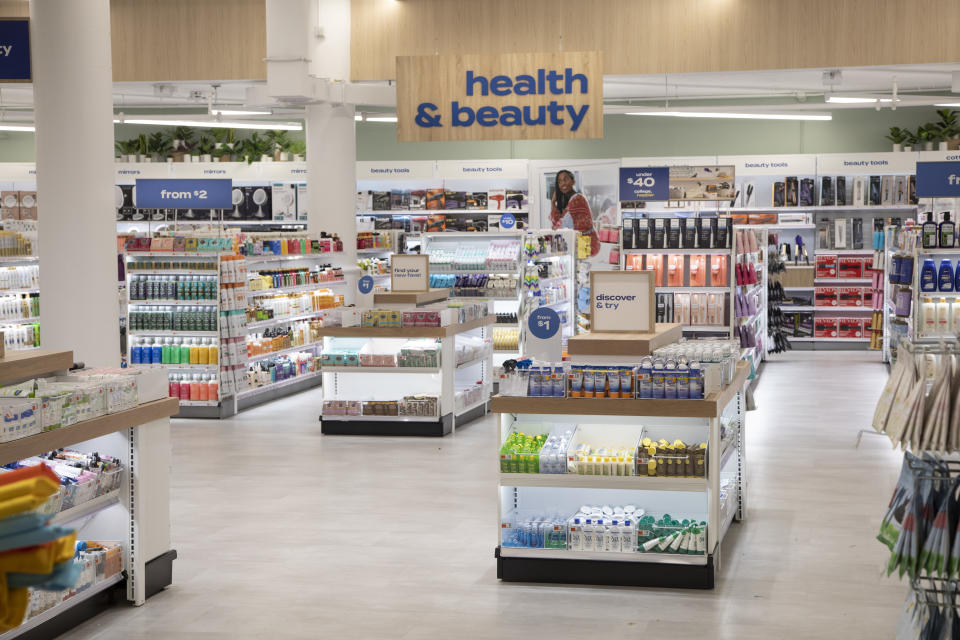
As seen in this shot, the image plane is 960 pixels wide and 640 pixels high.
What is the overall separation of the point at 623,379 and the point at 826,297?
12.6 metres

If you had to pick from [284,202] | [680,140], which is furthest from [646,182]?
[284,202]

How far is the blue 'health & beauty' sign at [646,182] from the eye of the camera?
12.5 m

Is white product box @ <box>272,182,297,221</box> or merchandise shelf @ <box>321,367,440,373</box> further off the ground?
white product box @ <box>272,182,297,221</box>

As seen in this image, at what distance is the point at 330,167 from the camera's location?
45.7 feet

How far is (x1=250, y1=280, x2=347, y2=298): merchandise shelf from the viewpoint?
39.5ft

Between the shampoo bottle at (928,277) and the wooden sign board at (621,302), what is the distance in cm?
569

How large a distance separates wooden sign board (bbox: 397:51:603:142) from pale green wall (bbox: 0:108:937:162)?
27.4ft

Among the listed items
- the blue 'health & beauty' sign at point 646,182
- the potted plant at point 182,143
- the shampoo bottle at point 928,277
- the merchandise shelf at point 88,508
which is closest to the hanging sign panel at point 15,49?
the merchandise shelf at point 88,508

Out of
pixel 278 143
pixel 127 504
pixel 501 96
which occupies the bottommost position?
pixel 127 504

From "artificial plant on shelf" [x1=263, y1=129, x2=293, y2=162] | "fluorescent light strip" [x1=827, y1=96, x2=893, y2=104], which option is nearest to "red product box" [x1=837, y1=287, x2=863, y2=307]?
"fluorescent light strip" [x1=827, y1=96, x2=893, y2=104]

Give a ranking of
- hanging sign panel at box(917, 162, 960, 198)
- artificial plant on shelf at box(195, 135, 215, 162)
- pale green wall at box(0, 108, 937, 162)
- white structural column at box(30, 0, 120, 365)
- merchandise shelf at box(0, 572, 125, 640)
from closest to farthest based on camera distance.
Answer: merchandise shelf at box(0, 572, 125, 640), white structural column at box(30, 0, 120, 365), hanging sign panel at box(917, 162, 960, 198), pale green wall at box(0, 108, 937, 162), artificial plant on shelf at box(195, 135, 215, 162)

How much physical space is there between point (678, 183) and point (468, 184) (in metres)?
7.11

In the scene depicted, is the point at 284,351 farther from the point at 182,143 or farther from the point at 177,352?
the point at 182,143

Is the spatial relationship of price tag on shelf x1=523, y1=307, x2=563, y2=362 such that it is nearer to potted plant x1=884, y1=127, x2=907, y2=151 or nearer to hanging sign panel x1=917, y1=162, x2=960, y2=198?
hanging sign panel x1=917, y1=162, x2=960, y2=198
